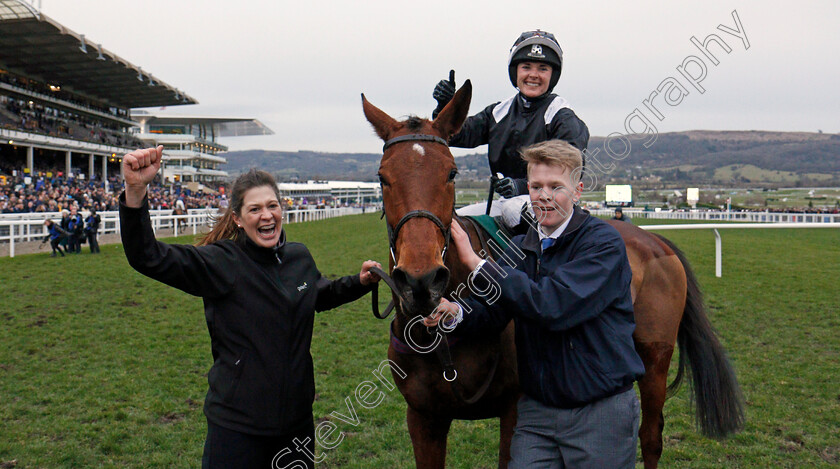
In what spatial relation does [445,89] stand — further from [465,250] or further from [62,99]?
[62,99]

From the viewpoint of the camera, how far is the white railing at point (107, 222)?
634 inches

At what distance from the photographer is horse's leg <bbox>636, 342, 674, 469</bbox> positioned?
11.4 feet

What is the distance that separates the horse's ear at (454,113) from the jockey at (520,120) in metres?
0.54

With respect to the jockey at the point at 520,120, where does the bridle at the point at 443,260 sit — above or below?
below

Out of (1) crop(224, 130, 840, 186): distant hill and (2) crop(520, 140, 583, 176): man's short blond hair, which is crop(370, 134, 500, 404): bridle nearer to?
(2) crop(520, 140, 583, 176): man's short blond hair

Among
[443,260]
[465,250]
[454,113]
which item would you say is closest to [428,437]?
[443,260]

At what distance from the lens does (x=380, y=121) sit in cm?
253

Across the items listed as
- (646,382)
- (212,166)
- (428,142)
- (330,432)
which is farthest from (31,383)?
(212,166)

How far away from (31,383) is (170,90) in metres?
47.1

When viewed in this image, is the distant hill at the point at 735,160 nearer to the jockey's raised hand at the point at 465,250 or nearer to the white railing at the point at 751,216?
the white railing at the point at 751,216

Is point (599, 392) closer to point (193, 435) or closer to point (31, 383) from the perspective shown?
point (193, 435)

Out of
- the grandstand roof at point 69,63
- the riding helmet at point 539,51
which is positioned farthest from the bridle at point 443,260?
the grandstand roof at point 69,63

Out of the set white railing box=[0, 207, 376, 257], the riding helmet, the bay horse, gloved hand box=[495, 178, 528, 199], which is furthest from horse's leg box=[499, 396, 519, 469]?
white railing box=[0, 207, 376, 257]

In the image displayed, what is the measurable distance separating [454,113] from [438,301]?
1.00 metres
